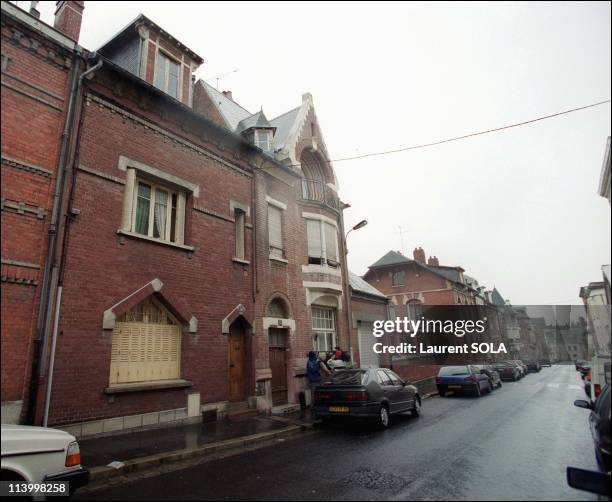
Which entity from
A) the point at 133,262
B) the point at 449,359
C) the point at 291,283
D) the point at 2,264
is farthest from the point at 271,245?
the point at 449,359

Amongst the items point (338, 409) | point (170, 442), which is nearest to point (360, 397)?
point (338, 409)

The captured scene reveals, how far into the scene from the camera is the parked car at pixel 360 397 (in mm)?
10648

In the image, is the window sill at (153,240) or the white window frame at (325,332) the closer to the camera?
the window sill at (153,240)

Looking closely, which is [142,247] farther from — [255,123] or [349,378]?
[255,123]

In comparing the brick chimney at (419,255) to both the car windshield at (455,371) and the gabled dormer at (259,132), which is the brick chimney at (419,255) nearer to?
the car windshield at (455,371)

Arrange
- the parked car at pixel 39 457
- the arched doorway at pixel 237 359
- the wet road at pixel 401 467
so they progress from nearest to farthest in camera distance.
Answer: the parked car at pixel 39 457 → the wet road at pixel 401 467 → the arched doorway at pixel 237 359

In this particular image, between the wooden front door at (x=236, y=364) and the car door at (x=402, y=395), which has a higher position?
the wooden front door at (x=236, y=364)

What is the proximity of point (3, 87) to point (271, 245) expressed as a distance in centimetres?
903

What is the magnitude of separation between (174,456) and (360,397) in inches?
204

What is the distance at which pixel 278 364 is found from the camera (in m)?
14.3

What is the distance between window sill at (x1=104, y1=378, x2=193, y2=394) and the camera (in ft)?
29.4

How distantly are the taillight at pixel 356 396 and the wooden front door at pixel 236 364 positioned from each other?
144 inches

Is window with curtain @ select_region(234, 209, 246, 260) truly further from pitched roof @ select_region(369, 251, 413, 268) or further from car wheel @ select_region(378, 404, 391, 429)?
pitched roof @ select_region(369, 251, 413, 268)

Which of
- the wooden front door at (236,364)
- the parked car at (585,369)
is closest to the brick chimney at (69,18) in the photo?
the wooden front door at (236,364)
